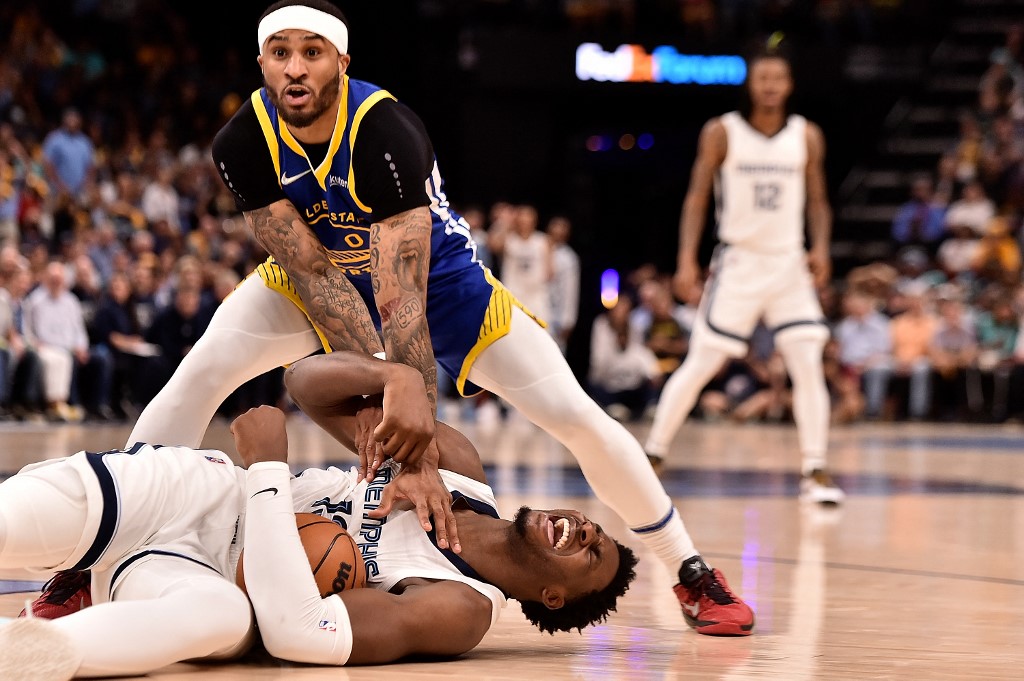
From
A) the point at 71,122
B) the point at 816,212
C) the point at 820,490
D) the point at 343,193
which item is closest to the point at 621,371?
the point at 71,122

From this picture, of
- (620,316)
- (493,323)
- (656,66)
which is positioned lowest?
(620,316)

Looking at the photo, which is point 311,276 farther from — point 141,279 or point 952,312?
point 952,312

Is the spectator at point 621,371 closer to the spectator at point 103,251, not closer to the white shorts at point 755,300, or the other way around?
the spectator at point 103,251

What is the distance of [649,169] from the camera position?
24.6 m

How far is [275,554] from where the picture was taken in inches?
128

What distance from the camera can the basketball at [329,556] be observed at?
341 centimetres

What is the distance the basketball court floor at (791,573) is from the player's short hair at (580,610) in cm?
7

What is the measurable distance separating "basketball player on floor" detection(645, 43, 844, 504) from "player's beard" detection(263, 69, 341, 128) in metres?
4.11

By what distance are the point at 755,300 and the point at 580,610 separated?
426 centimetres

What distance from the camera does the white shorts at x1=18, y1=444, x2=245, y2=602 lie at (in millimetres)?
3264

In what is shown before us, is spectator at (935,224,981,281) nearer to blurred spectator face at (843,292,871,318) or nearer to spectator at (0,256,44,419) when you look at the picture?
blurred spectator face at (843,292,871,318)

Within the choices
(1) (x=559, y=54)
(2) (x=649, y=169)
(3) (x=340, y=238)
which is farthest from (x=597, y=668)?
(2) (x=649, y=169)

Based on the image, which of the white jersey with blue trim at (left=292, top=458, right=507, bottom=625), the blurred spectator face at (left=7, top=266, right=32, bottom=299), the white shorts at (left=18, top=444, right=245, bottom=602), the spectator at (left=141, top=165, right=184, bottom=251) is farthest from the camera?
the spectator at (left=141, top=165, right=184, bottom=251)

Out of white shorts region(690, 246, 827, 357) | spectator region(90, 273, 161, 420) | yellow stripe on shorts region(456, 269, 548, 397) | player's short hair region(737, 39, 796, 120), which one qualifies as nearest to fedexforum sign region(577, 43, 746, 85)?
spectator region(90, 273, 161, 420)
